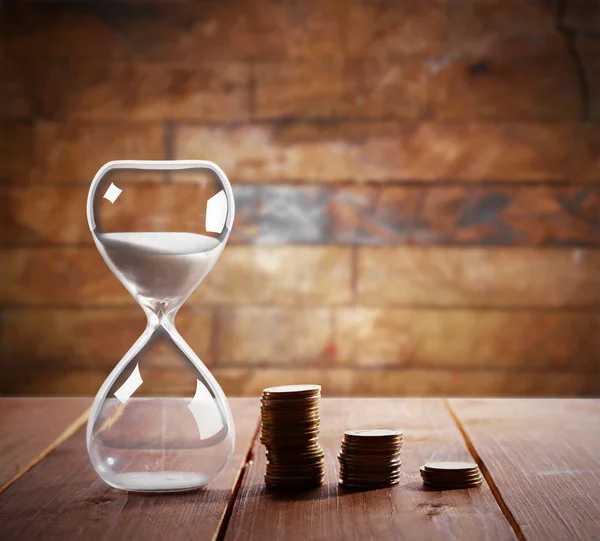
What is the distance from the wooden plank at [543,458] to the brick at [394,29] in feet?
3.97

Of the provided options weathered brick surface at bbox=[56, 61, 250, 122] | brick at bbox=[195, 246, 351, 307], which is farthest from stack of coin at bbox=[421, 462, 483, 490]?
weathered brick surface at bbox=[56, 61, 250, 122]

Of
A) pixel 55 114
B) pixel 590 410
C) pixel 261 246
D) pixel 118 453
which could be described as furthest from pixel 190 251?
pixel 55 114

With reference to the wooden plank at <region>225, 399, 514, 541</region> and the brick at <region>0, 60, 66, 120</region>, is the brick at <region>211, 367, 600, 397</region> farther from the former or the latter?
the wooden plank at <region>225, 399, 514, 541</region>

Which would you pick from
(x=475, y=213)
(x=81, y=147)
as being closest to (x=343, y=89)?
(x=475, y=213)

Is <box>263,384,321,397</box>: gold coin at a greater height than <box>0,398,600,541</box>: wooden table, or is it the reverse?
<box>263,384,321,397</box>: gold coin

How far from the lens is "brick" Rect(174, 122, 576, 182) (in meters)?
2.28

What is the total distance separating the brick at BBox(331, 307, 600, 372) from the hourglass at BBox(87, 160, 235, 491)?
1.59 metres

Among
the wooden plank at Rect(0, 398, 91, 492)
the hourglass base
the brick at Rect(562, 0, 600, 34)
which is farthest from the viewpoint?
the brick at Rect(562, 0, 600, 34)

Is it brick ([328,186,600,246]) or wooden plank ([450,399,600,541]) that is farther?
brick ([328,186,600,246])

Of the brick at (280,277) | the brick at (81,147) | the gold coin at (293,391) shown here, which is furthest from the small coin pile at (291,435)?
the brick at (81,147)

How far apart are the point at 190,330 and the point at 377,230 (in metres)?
0.54

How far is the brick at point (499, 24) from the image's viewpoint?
227cm

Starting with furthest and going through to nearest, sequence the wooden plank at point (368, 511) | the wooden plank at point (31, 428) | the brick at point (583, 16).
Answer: the brick at point (583, 16), the wooden plank at point (31, 428), the wooden plank at point (368, 511)

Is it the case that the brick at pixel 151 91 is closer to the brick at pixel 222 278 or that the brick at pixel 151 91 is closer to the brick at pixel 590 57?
the brick at pixel 222 278
